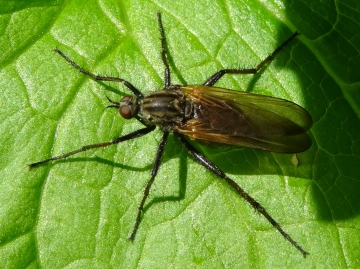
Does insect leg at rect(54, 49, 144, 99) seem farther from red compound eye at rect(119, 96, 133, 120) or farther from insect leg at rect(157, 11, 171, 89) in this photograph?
insect leg at rect(157, 11, 171, 89)

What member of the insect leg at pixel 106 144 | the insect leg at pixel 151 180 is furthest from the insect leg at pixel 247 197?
the insect leg at pixel 106 144

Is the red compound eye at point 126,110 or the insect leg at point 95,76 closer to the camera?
the insect leg at point 95,76

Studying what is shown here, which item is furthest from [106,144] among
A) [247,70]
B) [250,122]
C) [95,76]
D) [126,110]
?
[247,70]

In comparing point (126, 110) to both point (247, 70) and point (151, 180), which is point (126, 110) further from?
point (247, 70)

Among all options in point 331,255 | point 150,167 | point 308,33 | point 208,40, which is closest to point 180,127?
point 150,167

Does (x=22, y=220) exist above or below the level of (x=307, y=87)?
below

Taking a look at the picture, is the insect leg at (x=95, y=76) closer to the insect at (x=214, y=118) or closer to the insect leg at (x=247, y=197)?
the insect at (x=214, y=118)

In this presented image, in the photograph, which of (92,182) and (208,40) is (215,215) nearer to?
(92,182)

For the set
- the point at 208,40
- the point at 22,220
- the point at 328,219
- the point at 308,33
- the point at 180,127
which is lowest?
the point at 22,220
